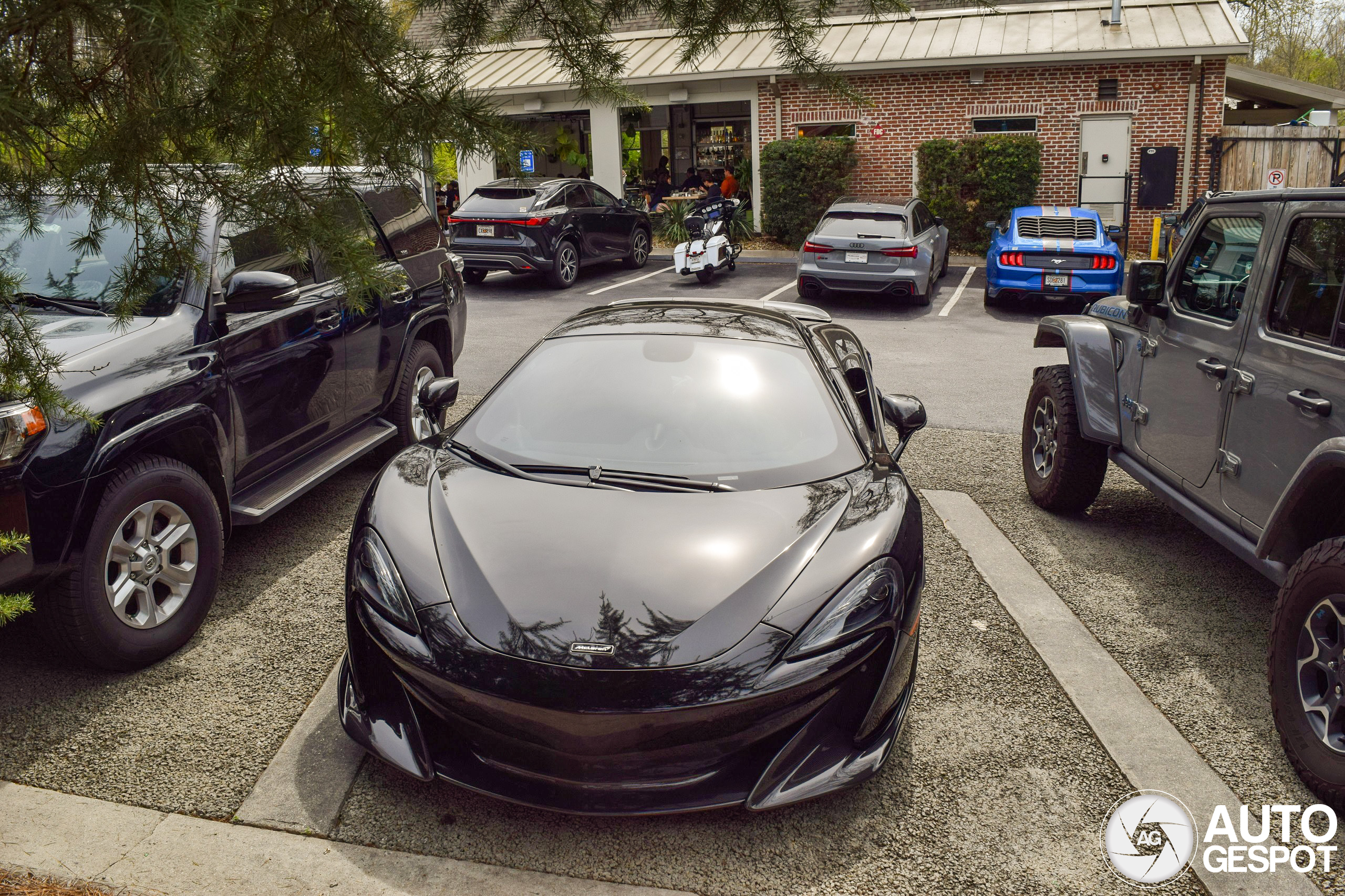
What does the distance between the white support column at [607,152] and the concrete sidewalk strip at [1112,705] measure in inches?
757

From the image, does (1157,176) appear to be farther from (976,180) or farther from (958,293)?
(958,293)

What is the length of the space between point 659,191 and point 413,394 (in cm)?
1985

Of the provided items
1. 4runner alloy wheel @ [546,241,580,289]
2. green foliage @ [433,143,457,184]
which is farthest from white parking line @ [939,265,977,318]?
green foliage @ [433,143,457,184]

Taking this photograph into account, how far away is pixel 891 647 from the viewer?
3346 mm

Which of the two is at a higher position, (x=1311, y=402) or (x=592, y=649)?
(x=1311, y=402)

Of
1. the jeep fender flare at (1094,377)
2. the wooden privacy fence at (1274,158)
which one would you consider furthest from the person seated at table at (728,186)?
the jeep fender flare at (1094,377)

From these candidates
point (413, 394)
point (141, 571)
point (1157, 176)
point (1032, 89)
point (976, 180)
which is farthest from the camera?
point (1032, 89)

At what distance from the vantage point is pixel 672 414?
170 inches

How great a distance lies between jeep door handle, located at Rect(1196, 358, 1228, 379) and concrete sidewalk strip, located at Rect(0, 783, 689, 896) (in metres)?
3.19

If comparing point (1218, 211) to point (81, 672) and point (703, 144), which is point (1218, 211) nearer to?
point (81, 672)

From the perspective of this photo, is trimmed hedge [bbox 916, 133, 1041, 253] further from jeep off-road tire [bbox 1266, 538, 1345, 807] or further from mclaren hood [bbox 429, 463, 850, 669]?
mclaren hood [bbox 429, 463, 850, 669]

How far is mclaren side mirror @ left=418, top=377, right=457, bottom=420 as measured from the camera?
16.0ft

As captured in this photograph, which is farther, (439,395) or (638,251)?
(638,251)

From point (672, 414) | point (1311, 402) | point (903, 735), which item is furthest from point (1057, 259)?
point (903, 735)
